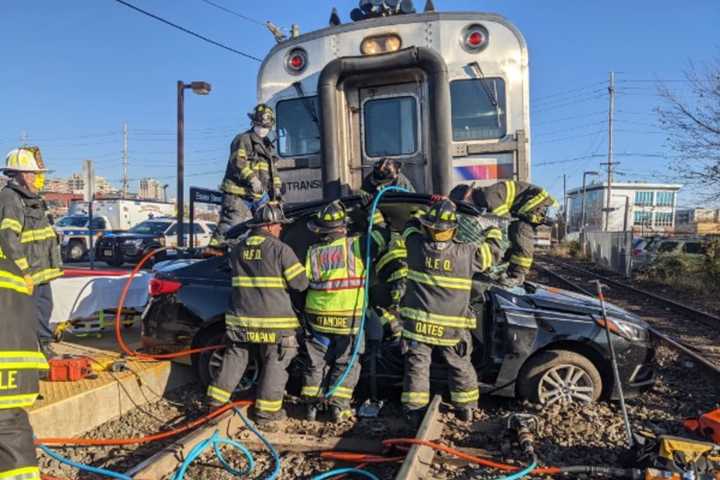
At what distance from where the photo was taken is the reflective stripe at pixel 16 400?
2309mm

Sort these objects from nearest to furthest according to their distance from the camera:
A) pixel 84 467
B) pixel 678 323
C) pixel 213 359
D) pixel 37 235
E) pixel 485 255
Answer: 1. pixel 84 467
2. pixel 485 255
3. pixel 37 235
4. pixel 213 359
5. pixel 678 323

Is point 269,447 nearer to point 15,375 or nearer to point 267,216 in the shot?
point 267,216

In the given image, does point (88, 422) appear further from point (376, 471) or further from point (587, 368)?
point (587, 368)

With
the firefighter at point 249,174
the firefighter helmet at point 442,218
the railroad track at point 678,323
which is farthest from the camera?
the railroad track at point 678,323

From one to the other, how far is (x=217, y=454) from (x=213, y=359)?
4.44ft

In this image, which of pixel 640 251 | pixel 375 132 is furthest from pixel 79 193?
pixel 375 132

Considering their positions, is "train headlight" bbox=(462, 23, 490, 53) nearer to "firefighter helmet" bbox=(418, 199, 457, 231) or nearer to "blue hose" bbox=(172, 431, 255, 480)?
"firefighter helmet" bbox=(418, 199, 457, 231)

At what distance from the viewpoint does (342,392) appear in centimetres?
458

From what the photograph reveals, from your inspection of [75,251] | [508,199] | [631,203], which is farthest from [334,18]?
[631,203]

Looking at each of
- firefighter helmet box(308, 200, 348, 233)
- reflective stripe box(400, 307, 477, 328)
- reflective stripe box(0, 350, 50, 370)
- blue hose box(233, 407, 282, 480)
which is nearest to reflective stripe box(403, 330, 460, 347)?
reflective stripe box(400, 307, 477, 328)

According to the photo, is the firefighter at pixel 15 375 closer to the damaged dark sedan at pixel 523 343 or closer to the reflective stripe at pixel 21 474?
the reflective stripe at pixel 21 474

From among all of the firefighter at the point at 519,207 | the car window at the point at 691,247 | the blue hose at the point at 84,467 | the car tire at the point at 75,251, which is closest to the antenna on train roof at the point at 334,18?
the firefighter at the point at 519,207

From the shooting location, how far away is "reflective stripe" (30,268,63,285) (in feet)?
15.7

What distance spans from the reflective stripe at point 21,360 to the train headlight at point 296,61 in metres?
5.13
